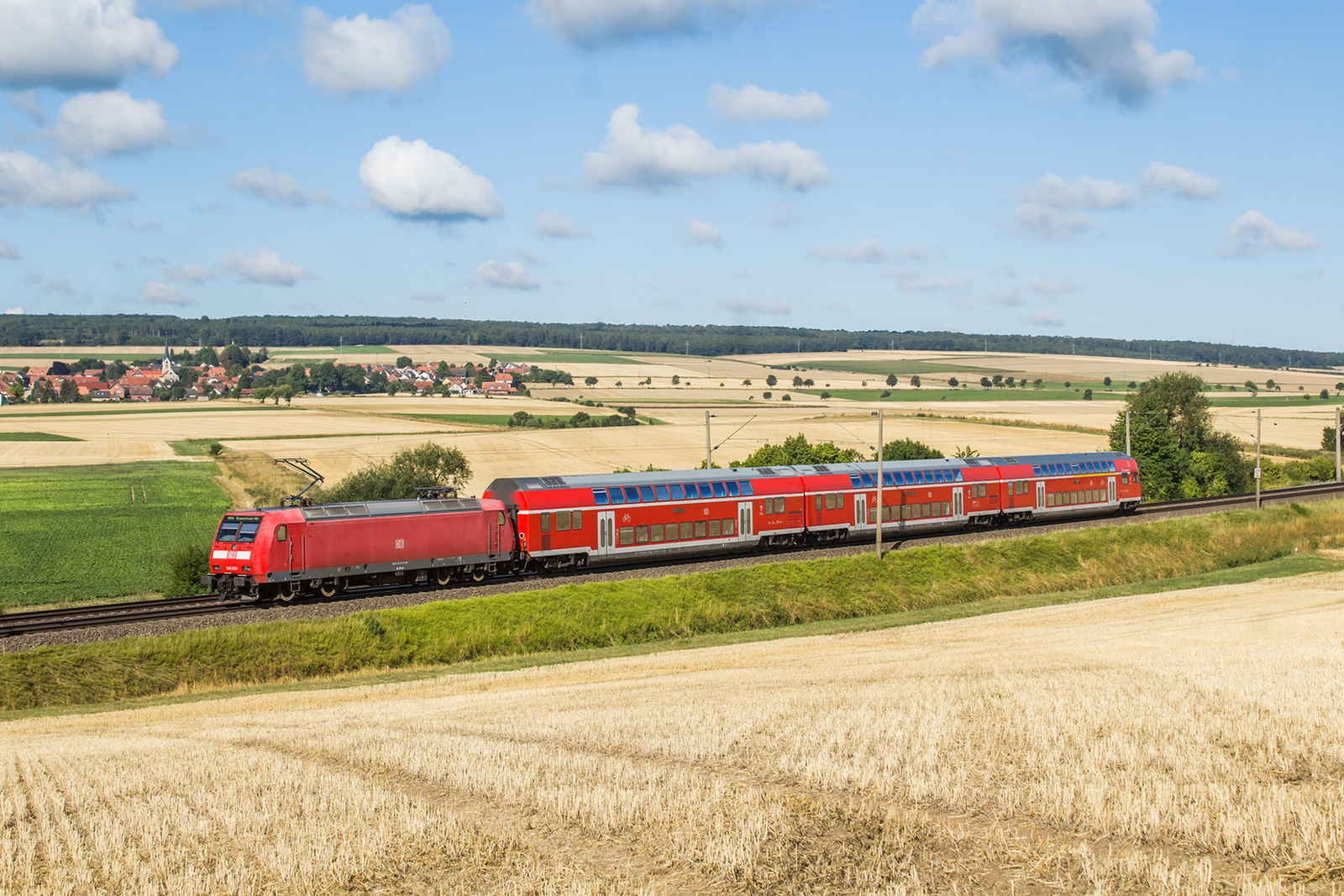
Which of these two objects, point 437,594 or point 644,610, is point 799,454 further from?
point 437,594

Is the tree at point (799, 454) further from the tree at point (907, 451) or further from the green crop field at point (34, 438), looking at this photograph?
the green crop field at point (34, 438)

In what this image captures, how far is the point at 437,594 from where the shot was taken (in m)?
38.9

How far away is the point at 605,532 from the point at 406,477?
3194 centimetres

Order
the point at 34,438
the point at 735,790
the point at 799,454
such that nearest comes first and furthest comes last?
the point at 735,790
the point at 799,454
the point at 34,438

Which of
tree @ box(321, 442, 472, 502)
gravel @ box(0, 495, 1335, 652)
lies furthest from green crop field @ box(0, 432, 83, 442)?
gravel @ box(0, 495, 1335, 652)

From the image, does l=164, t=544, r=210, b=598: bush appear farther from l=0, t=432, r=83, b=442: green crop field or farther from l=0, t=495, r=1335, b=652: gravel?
l=0, t=432, r=83, b=442: green crop field

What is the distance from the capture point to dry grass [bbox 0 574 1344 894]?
1015cm

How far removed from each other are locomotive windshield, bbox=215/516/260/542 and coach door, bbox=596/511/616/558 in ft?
44.9

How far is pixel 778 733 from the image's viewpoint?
16250 mm

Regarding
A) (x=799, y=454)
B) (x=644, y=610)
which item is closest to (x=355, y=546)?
(x=644, y=610)

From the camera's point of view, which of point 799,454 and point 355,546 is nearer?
point 355,546

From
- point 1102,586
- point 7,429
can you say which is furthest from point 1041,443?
point 7,429

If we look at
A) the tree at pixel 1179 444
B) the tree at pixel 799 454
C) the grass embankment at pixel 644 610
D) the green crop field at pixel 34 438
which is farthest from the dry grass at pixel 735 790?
the green crop field at pixel 34 438

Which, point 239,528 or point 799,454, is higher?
point 239,528
